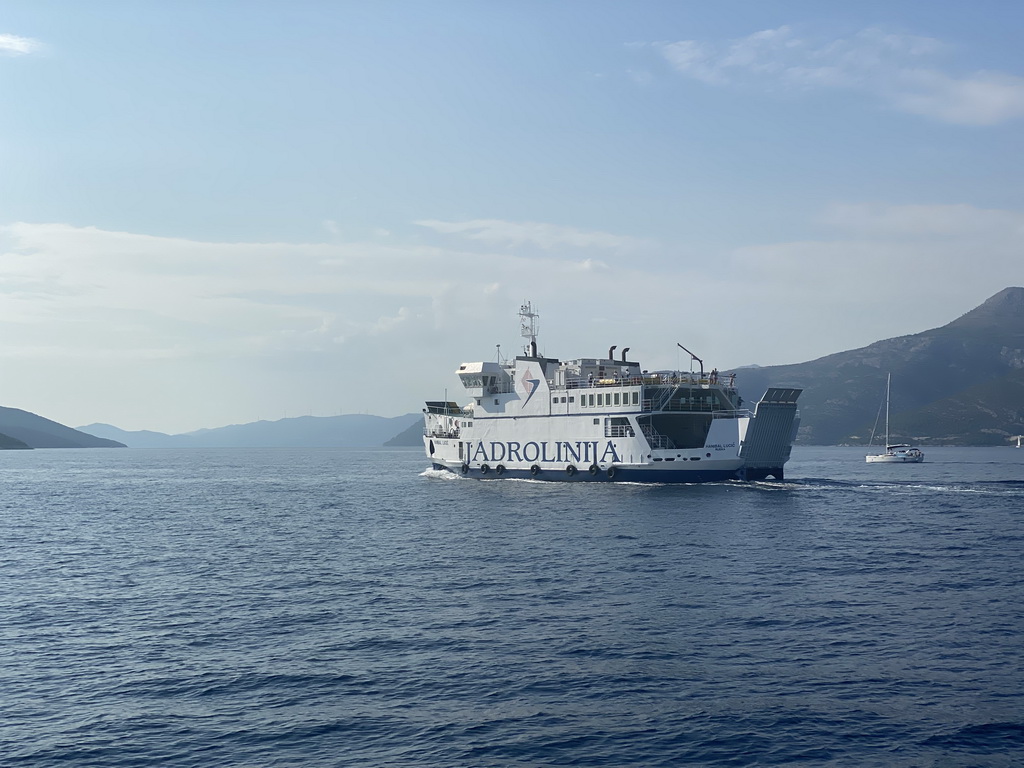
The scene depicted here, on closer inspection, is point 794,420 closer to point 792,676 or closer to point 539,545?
point 539,545

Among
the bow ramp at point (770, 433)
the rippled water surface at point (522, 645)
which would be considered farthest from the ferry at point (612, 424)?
the rippled water surface at point (522, 645)

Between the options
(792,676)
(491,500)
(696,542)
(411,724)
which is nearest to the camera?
(411,724)

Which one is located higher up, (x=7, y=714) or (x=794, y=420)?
(x=794, y=420)

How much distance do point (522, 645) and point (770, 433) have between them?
5287 cm

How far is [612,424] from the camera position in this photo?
77.4 meters

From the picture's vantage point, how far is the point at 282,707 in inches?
821

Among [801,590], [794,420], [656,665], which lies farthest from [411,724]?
[794,420]

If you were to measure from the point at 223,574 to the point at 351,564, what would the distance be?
578cm

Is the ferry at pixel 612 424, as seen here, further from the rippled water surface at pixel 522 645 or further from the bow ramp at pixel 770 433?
the rippled water surface at pixel 522 645

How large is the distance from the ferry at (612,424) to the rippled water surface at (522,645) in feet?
66.1

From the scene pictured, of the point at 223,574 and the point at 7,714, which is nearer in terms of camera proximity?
the point at 7,714

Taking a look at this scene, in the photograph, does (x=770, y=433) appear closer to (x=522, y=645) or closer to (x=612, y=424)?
(x=612, y=424)

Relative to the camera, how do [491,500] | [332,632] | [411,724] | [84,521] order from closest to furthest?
[411,724] < [332,632] < [84,521] < [491,500]

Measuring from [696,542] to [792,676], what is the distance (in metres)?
23.1
